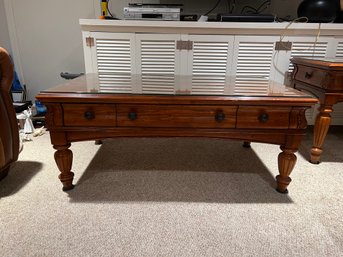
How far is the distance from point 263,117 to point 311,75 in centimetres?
80

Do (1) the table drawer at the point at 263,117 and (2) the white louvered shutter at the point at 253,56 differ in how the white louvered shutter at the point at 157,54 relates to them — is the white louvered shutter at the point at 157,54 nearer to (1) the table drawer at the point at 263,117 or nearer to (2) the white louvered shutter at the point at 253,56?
(2) the white louvered shutter at the point at 253,56

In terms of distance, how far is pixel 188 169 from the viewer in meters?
1.52

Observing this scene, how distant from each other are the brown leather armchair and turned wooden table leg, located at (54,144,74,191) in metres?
0.27

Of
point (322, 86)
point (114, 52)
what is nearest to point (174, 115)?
point (322, 86)

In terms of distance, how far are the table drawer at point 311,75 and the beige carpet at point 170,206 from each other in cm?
52

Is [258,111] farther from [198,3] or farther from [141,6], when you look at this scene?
[198,3]

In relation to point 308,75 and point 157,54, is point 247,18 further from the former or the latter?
point 157,54

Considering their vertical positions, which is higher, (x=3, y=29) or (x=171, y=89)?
(x=3, y=29)

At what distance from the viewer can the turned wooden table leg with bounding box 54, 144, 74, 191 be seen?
1161 millimetres

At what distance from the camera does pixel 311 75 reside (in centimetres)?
162

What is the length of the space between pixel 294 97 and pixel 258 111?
0.56 ft

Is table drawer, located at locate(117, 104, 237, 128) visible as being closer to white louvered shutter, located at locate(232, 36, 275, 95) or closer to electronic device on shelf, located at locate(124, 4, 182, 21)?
white louvered shutter, located at locate(232, 36, 275, 95)

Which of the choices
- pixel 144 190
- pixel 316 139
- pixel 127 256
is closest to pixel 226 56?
pixel 316 139

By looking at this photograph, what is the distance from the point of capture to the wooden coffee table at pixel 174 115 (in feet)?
3.51
